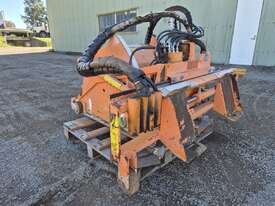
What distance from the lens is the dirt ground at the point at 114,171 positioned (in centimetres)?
160

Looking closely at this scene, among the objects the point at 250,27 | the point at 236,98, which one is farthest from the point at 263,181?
the point at 250,27

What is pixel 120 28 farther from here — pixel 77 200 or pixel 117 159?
pixel 77 200

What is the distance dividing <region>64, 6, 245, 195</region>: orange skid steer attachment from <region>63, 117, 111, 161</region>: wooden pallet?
0.01m

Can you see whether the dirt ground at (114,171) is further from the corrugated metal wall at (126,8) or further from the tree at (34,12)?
the tree at (34,12)

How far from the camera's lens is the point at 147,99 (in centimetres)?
144

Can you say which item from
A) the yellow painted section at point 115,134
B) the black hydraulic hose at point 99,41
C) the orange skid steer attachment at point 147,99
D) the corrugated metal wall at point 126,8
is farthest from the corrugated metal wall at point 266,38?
the yellow painted section at point 115,134

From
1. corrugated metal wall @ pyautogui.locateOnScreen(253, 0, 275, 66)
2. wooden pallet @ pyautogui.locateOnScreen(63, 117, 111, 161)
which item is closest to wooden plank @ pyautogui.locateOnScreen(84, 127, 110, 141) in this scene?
wooden pallet @ pyautogui.locateOnScreen(63, 117, 111, 161)

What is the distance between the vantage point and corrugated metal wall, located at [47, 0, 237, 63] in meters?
6.78

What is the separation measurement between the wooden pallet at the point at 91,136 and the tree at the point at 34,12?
5674 centimetres

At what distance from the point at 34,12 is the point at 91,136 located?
2322 inches

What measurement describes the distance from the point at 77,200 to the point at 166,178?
77cm

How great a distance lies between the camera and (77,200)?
5.19ft

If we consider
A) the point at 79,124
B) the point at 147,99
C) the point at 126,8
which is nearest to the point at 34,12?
the point at 126,8

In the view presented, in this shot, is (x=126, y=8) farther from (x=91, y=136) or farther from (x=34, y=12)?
(x=34, y=12)
